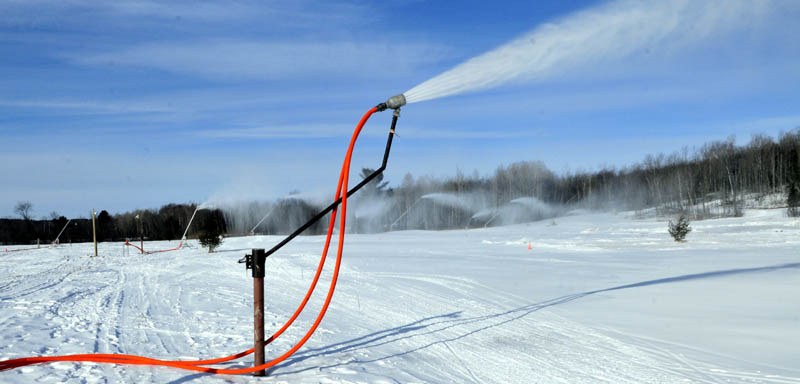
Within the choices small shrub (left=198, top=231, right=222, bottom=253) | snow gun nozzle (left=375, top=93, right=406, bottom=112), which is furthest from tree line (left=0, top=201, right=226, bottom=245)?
snow gun nozzle (left=375, top=93, right=406, bottom=112)

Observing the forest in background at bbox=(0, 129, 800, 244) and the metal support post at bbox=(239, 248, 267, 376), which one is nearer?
the metal support post at bbox=(239, 248, 267, 376)

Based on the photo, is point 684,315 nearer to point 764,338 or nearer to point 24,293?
point 764,338

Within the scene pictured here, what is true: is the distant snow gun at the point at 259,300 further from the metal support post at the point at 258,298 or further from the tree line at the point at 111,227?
the tree line at the point at 111,227

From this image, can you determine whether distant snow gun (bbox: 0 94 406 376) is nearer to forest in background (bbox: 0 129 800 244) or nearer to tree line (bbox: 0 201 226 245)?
forest in background (bbox: 0 129 800 244)

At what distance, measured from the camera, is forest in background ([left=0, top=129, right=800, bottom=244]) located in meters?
58.7

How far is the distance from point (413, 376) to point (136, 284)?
893 centimetres

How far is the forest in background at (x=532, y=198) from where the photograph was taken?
58.7 meters

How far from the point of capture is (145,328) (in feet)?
19.9

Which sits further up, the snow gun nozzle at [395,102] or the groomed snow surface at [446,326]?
the snow gun nozzle at [395,102]

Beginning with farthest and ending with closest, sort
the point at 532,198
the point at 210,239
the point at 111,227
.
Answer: the point at 532,198 → the point at 111,227 → the point at 210,239

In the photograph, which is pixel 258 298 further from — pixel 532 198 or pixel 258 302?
pixel 532 198

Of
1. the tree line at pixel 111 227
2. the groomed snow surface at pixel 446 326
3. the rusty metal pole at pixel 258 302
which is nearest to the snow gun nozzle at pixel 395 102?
the rusty metal pole at pixel 258 302

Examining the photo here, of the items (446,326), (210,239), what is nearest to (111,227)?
(210,239)

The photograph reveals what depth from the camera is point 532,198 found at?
7500cm
